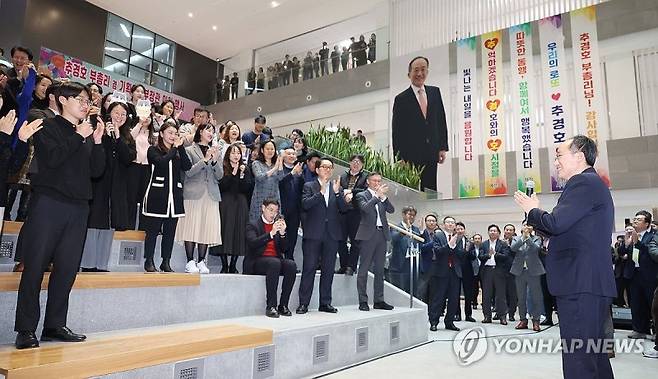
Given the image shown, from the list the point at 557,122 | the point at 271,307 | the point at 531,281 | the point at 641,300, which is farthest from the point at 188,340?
the point at 557,122

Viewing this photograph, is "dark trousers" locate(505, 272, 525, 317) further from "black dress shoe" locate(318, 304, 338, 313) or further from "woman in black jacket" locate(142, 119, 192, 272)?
"woman in black jacket" locate(142, 119, 192, 272)

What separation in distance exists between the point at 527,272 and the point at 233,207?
4.40 meters

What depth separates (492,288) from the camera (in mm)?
6852

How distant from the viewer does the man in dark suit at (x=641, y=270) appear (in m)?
5.39

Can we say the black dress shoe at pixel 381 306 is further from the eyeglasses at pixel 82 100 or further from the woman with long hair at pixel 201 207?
the eyeglasses at pixel 82 100

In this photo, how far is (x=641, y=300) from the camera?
5.60 meters

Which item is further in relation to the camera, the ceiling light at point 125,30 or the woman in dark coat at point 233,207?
the ceiling light at point 125,30

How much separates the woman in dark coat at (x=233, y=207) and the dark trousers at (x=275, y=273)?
1.08 ft

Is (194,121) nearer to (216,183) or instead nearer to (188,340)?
(216,183)

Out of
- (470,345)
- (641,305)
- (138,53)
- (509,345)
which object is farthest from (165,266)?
(138,53)

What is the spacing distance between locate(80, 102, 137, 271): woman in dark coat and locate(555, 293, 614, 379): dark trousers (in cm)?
280

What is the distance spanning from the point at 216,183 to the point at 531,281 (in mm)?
4643

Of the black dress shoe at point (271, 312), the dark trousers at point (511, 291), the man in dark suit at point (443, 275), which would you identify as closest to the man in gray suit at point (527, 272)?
the dark trousers at point (511, 291)

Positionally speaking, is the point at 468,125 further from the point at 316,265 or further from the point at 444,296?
the point at 316,265
